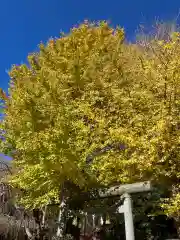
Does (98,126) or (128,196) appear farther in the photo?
(98,126)

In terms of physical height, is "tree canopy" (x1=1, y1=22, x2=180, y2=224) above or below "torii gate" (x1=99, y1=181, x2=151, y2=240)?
above

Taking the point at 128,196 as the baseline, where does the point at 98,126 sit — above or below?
above

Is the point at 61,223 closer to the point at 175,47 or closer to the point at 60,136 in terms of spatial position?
the point at 60,136

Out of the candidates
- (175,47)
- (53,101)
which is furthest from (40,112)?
(175,47)

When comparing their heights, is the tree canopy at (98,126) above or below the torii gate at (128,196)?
above

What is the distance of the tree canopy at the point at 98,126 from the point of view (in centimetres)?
738

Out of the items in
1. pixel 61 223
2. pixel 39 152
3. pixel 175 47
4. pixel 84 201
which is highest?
pixel 175 47

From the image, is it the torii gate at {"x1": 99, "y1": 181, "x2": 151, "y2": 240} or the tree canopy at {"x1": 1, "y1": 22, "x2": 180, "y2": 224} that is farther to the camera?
the tree canopy at {"x1": 1, "y1": 22, "x2": 180, "y2": 224}

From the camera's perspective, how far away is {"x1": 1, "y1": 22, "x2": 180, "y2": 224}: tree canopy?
24.2ft

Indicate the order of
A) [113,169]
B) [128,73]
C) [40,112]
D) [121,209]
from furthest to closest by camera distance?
[128,73]
[40,112]
[113,169]
[121,209]

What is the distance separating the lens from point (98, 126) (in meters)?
8.28

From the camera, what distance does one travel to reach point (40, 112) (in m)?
8.73

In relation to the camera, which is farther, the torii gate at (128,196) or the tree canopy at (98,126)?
the tree canopy at (98,126)

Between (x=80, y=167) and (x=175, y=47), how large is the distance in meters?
3.78
